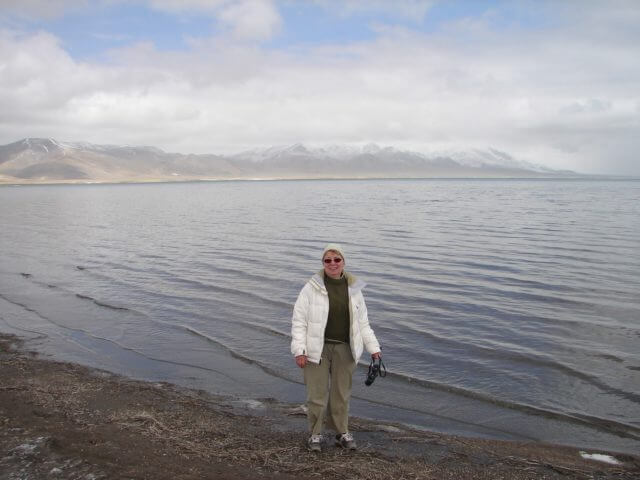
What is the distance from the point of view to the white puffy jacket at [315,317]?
6.42 m

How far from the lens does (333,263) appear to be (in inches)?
250

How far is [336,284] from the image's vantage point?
6504mm

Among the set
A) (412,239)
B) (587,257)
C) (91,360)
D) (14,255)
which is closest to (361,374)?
(91,360)

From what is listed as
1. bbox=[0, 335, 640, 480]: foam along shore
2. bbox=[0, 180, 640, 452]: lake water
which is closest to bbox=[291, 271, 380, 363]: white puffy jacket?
bbox=[0, 335, 640, 480]: foam along shore

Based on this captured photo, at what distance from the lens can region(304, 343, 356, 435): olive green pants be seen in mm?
6605

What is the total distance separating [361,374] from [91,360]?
5684 millimetres

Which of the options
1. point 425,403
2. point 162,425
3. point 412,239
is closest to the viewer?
point 162,425

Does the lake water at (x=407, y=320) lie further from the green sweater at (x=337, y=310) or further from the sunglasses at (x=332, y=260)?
the sunglasses at (x=332, y=260)

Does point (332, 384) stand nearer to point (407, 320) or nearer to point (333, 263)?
point (333, 263)

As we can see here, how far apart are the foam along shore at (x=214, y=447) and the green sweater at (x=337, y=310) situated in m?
1.47

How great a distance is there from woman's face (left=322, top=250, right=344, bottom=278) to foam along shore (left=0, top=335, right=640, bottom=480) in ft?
7.26

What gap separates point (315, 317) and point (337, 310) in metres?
0.28

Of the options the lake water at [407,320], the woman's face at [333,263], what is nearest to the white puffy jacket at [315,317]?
the woman's face at [333,263]

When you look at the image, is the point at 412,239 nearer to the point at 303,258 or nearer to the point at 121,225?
the point at 303,258
